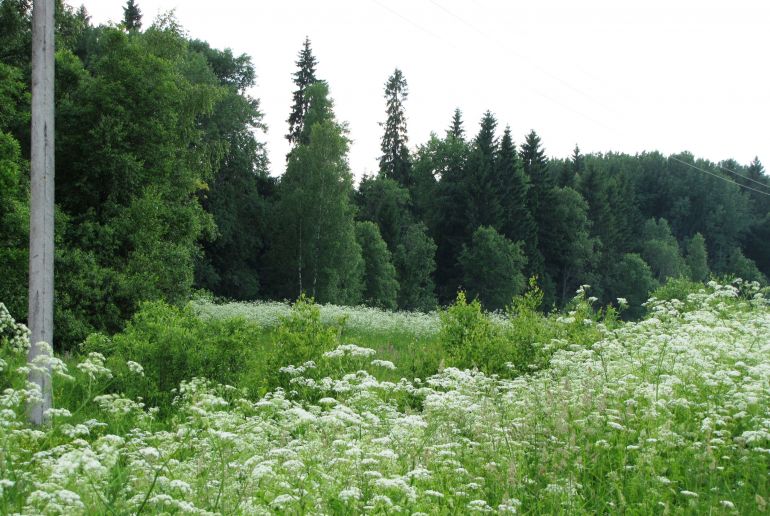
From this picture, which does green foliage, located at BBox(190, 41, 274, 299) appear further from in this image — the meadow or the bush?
the meadow

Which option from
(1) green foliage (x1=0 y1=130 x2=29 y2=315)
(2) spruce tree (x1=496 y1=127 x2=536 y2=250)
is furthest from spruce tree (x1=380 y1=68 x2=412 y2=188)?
(1) green foliage (x1=0 y1=130 x2=29 y2=315)

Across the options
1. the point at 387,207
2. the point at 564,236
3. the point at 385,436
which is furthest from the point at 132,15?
the point at 385,436

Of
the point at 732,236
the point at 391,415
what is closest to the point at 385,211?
the point at 391,415

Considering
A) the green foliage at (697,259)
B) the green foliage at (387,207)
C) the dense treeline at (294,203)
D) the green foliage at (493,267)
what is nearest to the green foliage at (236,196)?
the dense treeline at (294,203)

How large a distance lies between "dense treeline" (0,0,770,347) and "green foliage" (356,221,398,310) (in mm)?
115

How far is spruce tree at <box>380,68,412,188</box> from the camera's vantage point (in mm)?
54406

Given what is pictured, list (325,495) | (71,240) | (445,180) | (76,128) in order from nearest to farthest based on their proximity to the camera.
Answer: (325,495), (71,240), (76,128), (445,180)

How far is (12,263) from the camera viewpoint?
1449 cm

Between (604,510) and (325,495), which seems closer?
(325,495)

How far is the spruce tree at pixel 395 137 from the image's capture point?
2142 inches

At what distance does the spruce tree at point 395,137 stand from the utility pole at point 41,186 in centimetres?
4698

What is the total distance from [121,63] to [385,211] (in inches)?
1238

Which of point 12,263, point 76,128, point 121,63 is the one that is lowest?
point 12,263

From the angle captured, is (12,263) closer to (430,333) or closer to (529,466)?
(430,333)
